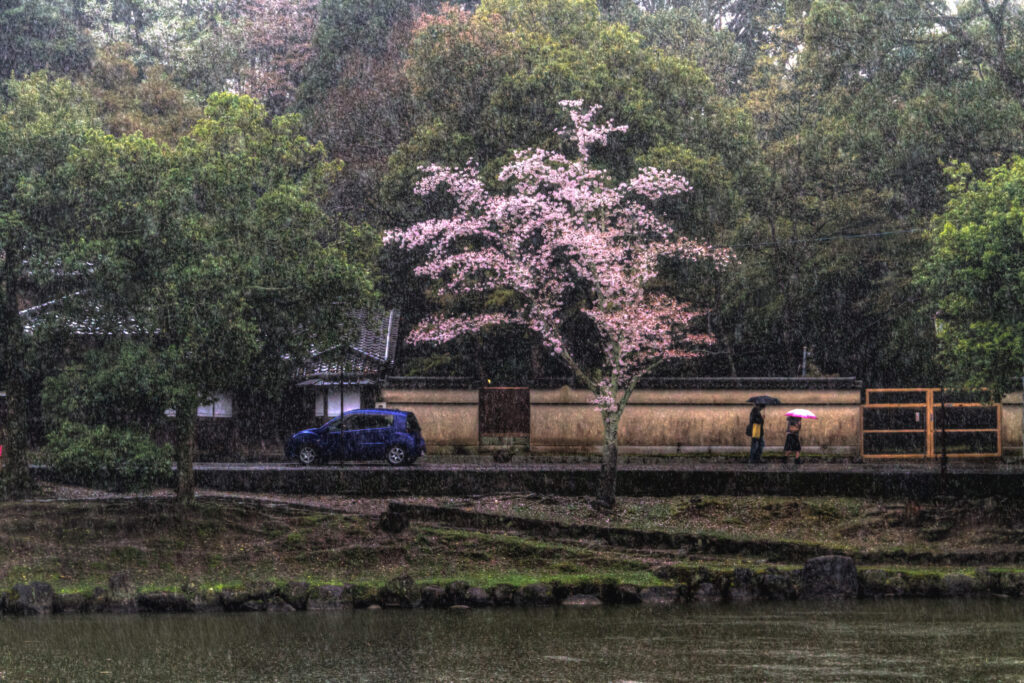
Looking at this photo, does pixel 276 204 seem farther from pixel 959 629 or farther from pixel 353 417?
pixel 959 629

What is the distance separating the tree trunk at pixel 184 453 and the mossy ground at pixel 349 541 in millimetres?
287

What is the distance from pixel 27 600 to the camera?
18797 mm

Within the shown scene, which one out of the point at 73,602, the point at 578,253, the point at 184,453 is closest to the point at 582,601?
the point at 73,602

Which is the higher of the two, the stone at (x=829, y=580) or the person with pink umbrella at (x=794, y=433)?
the person with pink umbrella at (x=794, y=433)

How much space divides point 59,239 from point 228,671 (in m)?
11.4

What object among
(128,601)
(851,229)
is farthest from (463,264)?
(851,229)

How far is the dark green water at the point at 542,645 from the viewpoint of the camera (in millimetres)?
13688

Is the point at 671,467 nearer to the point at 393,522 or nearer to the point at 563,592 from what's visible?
the point at 393,522

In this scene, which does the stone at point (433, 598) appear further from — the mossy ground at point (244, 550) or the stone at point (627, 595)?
the stone at point (627, 595)

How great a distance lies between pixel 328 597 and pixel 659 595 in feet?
18.4

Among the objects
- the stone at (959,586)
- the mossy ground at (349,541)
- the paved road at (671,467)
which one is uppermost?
the paved road at (671,467)

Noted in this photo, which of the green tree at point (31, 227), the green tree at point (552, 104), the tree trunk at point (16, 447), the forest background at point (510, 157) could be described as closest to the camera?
the green tree at point (31, 227)

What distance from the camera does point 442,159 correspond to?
36344 mm

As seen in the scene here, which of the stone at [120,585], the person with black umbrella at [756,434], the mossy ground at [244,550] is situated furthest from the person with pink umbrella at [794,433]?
the stone at [120,585]
